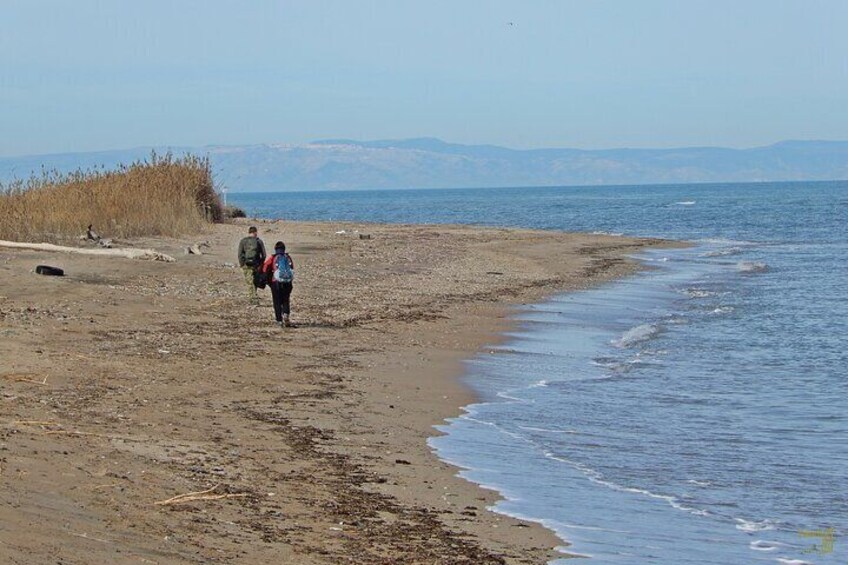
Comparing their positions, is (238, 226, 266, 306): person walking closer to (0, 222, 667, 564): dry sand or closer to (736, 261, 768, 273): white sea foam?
(0, 222, 667, 564): dry sand

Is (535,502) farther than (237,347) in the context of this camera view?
No

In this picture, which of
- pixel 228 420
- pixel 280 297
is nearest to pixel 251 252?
pixel 280 297

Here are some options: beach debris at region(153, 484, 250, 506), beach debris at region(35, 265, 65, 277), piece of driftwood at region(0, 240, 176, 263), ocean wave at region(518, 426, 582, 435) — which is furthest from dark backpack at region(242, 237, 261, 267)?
beach debris at region(153, 484, 250, 506)

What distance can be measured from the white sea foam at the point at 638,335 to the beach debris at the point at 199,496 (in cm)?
1176

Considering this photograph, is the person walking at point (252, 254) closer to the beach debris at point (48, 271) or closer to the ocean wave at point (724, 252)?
the beach debris at point (48, 271)

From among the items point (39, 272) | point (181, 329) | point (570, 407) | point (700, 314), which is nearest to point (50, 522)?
point (570, 407)

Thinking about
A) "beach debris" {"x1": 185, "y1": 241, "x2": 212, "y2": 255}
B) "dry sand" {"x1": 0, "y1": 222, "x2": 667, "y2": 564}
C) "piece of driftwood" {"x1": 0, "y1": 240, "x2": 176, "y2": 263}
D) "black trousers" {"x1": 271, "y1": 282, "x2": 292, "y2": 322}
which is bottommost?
"dry sand" {"x1": 0, "y1": 222, "x2": 667, "y2": 564}

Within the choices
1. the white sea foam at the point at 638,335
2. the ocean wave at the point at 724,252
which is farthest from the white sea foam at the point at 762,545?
the ocean wave at the point at 724,252

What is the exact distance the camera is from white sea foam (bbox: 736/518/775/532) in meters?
9.02

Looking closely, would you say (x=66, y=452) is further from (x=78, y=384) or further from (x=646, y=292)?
(x=646, y=292)

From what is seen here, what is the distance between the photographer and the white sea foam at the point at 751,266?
37250 mm

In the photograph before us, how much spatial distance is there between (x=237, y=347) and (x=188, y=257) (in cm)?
1152

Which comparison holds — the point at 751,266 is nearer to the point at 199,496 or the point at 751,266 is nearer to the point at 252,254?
the point at 252,254

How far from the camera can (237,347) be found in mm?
16109
